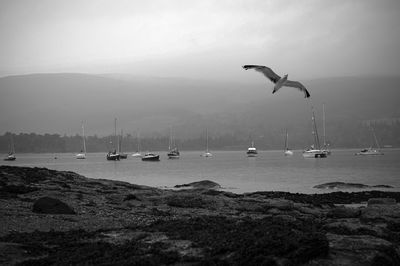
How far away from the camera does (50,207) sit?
20.7 meters

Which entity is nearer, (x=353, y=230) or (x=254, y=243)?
(x=254, y=243)

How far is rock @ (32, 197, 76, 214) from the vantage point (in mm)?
20578

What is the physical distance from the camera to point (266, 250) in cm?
1265

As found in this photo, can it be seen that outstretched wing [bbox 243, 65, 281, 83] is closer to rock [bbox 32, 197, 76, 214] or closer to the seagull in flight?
the seagull in flight

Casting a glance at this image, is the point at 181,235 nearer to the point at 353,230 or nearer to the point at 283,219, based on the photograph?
the point at 353,230

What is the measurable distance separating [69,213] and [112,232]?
468 centimetres

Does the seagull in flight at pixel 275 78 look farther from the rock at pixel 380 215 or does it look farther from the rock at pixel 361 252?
the rock at pixel 361 252

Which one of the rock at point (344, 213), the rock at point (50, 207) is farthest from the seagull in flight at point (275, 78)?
the rock at point (50, 207)

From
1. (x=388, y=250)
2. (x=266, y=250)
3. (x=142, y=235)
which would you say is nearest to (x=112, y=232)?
(x=142, y=235)

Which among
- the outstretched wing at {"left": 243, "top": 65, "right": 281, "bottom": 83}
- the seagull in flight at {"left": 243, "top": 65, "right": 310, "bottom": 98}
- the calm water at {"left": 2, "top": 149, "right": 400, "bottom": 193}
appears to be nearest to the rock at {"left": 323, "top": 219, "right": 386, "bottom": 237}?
the seagull in flight at {"left": 243, "top": 65, "right": 310, "bottom": 98}

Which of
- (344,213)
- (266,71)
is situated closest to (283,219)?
(344,213)

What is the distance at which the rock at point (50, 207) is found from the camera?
20.6 metres

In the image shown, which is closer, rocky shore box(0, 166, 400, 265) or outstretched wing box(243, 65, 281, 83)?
rocky shore box(0, 166, 400, 265)

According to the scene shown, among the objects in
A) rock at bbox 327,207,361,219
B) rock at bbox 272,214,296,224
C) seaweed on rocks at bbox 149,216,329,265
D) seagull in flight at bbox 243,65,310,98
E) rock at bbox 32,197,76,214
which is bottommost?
rock at bbox 327,207,361,219
